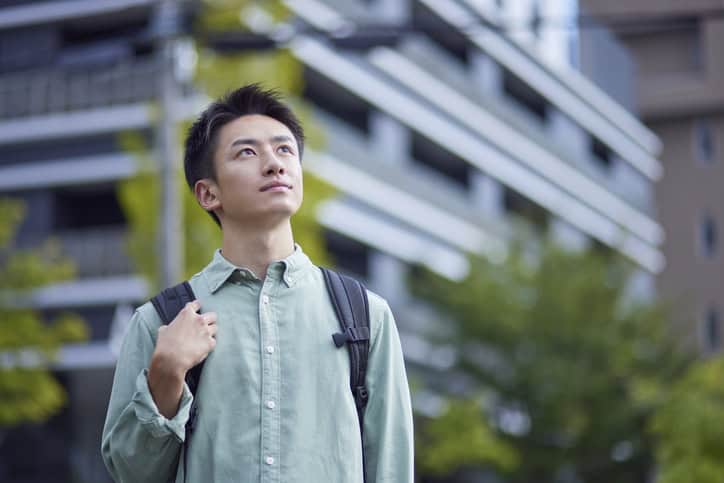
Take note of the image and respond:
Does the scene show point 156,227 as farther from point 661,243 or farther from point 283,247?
point 661,243

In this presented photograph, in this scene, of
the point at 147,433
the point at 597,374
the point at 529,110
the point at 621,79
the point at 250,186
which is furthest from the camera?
the point at 621,79

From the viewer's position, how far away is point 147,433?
3316mm

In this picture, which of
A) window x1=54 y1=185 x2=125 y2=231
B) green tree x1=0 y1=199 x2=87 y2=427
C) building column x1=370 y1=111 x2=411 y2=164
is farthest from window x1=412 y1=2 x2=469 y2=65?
green tree x1=0 y1=199 x2=87 y2=427

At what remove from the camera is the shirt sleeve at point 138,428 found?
3.31 m

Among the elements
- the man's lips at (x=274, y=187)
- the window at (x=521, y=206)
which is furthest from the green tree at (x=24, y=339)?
the window at (x=521, y=206)

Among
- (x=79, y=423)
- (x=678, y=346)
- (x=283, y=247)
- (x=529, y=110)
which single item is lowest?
(x=283, y=247)

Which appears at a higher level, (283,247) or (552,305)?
(552,305)

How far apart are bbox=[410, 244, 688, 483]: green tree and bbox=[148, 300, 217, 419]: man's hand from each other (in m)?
25.8

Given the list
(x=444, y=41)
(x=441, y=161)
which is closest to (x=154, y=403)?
(x=444, y=41)

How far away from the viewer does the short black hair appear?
366cm

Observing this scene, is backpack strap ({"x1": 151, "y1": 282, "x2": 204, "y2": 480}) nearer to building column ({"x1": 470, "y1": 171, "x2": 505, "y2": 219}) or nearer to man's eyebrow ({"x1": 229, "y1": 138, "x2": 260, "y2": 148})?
man's eyebrow ({"x1": 229, "y1": 138, "x2": 260, "y2": 148})

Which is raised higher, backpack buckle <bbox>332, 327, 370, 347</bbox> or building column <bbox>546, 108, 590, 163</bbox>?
building column <bbox>546, 108, 590, 163</bbox>

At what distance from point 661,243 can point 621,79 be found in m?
7.62

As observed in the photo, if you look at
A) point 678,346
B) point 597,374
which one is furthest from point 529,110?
point 597,374
